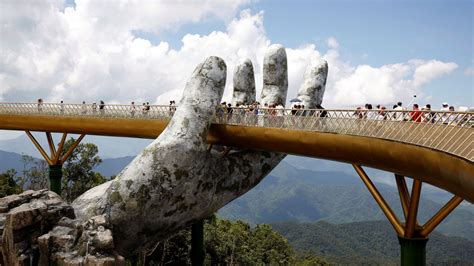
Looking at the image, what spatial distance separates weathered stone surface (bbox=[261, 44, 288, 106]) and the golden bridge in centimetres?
583

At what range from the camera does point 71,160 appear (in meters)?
52.0

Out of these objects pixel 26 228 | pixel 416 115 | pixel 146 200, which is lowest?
pixel 26 228

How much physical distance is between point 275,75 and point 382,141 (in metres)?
13.6

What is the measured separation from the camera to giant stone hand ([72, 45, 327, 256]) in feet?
63.9

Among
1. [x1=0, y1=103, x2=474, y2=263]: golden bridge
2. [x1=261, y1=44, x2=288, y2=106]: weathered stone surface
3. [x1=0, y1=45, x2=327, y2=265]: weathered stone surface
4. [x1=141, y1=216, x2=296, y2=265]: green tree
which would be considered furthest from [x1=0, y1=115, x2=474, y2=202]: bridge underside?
[x1=141, y1=216, x2=296, y2=265]: green tree

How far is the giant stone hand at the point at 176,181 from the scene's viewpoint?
1948cm

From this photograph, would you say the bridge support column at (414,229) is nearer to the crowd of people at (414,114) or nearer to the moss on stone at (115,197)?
the crowd of people at (414,114)

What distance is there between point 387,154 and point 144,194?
1058 cm

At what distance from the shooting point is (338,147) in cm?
1608

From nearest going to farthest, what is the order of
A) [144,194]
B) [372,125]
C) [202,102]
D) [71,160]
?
[372,125]
[144,194]
[202,102]
[71,160]

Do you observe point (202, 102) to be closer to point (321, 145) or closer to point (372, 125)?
point (321, 145)

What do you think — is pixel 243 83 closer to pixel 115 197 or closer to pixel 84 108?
pixel 84 108

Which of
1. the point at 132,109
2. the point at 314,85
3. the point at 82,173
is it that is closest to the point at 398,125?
the point at 314,85

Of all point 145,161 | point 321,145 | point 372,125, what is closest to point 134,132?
point 145,161
